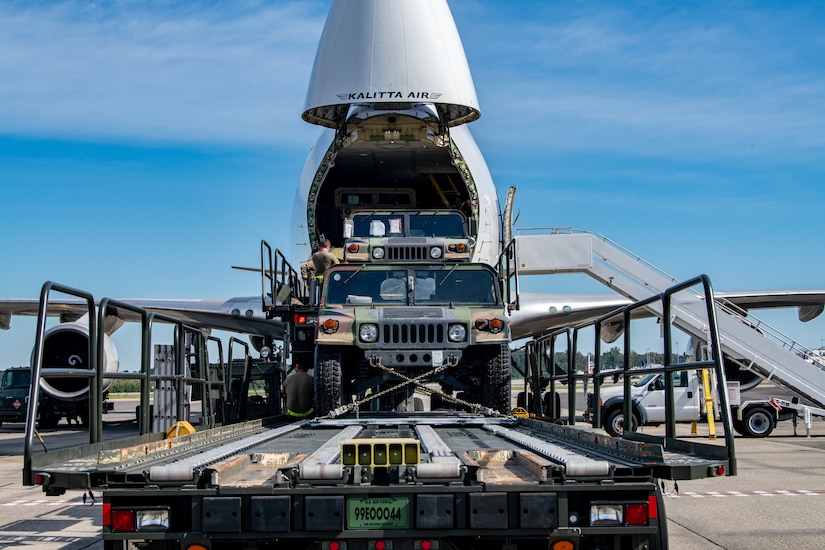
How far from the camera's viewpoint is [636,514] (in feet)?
12.8

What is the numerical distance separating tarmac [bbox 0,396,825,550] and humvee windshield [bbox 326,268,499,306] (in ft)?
8.99

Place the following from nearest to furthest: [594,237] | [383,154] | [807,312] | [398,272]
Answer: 1. [398,272]
2. [383,154]
3. [594,237]
4. [807,312]

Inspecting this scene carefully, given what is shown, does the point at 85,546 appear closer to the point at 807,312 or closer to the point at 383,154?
the point at 383,154

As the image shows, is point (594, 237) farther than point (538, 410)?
Yes

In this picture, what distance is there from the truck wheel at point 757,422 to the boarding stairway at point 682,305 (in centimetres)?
72

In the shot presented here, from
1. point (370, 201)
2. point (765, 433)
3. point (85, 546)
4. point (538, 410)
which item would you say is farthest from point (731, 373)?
point (85, 546)

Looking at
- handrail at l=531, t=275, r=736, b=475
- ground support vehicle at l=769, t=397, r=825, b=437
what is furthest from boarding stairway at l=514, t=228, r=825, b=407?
handrail at l=531, t=275, r=736, b=475

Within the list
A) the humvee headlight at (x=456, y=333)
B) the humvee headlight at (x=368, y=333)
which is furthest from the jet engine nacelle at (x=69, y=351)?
the humvee headlight at (x=456, y=333)

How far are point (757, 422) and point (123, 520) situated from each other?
624 inches

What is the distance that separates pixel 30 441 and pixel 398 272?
569 cm

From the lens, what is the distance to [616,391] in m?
19.1

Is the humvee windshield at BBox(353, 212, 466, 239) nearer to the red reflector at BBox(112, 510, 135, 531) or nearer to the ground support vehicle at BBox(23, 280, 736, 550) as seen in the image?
the ground support vehicle at BBox(23, 280, 736, 550)

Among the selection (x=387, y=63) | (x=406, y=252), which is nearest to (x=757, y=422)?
(x=406, y=252)

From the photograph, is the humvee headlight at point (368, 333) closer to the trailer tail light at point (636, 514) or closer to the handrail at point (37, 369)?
the handrail at point (37, 369)
